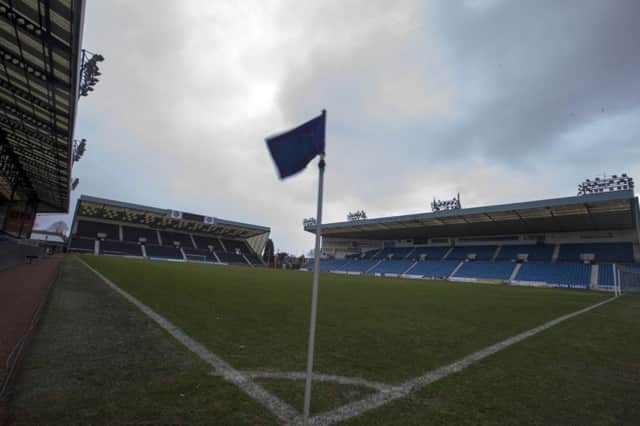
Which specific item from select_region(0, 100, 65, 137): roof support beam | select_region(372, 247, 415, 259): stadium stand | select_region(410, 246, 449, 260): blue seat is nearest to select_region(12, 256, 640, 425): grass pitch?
select_region(0, 100, 65, 137): roof support beam

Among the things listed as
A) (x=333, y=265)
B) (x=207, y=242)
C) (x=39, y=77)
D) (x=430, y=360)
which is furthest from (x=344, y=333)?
(x=207, y=242)

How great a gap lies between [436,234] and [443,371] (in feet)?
143

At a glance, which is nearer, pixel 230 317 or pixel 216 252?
pixel 230 317

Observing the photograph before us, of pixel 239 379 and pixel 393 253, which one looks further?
pixel 393 253

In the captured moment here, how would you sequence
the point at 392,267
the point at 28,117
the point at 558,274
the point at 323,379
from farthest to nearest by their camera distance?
the point at 392,267
the point at 558,274
the point at 28,117
the point at 323,379

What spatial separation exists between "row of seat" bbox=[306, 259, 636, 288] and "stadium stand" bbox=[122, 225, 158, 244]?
34.9 meters

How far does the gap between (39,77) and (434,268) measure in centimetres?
3980

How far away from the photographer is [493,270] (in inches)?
1313

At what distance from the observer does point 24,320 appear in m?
4.90

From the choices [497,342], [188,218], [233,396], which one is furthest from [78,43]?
[188,218]

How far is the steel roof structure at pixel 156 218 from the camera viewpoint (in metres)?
45.4

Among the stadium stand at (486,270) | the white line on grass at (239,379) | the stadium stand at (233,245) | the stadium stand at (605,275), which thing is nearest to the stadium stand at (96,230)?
the stadium stand at (233,245)

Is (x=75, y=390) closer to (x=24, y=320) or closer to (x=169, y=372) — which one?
(x=169, y=372)

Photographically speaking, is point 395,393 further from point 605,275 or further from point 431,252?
point 431,252
